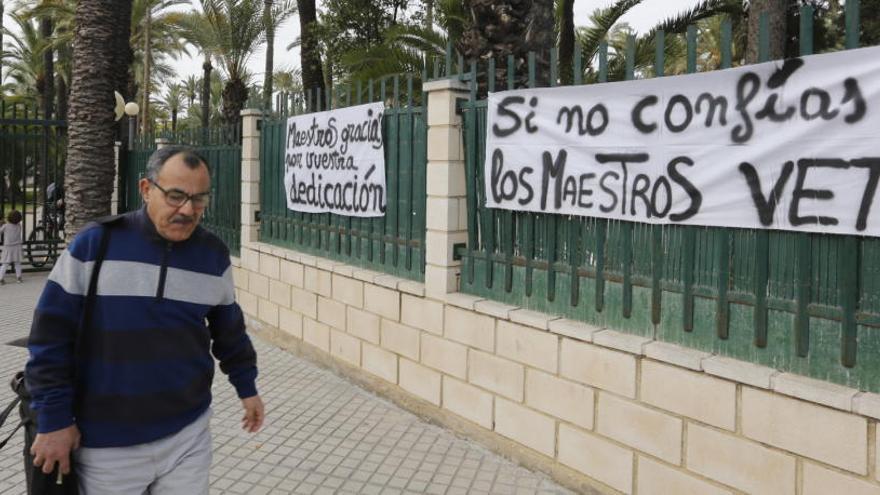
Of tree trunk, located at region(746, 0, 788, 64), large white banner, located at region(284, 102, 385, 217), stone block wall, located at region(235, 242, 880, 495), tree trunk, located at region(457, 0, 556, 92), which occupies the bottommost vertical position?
stone block wall, located at region(235, 242, 880, 495)

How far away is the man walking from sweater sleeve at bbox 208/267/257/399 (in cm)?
16

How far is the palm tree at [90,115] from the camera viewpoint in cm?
726

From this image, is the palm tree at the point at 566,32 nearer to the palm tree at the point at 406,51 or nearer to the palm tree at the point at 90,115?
the palm tree at the point at 406,51

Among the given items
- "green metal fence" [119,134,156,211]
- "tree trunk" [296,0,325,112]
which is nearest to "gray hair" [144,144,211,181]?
"green metal fence" [119,134,156,211]

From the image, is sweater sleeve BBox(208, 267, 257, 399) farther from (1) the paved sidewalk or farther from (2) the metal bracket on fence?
(2) the metal bracket on fence

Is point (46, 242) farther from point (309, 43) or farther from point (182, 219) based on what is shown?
point (182, 219)

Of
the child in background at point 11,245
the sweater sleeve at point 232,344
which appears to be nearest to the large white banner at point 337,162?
the sweater sleeve at point 232,344

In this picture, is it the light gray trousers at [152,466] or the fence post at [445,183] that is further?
the fence post at [445,183]

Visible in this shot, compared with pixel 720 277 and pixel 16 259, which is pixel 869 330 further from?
pixel 16 259

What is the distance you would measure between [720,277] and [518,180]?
149 cm

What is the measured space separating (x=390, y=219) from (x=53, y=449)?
12.7 feet

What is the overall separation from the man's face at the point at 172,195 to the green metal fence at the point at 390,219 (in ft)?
9.37

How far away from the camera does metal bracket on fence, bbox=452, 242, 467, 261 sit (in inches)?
206

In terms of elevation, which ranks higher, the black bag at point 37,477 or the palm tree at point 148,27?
the palm tree at point 148,27
